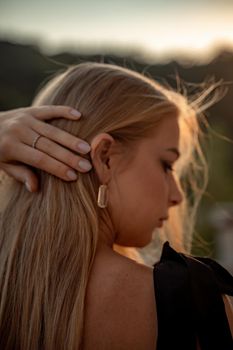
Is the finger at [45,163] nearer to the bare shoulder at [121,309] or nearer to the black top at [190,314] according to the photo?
the bare shoulder at [121,309]

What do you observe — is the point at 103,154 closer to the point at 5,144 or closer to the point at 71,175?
the point at 71,175

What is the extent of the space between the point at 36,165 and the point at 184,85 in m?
0.94

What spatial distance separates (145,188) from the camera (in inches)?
67.8

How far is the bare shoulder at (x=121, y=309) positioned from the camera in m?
1.38

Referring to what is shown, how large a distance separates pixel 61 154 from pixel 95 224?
0.21 meters

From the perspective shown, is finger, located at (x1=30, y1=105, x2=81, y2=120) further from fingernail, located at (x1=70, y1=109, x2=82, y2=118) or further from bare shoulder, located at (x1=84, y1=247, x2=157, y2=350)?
bare shoulder, located at (x1=84, y1=247, x2=157, y2=350)

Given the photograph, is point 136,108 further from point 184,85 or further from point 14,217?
point 184,85

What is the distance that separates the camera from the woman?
1.39 metres

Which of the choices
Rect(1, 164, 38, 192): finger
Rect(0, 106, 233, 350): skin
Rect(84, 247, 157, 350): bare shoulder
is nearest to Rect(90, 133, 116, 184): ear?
Rect(0, 106, 233, 350): skin

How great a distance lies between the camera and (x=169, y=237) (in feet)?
7.97

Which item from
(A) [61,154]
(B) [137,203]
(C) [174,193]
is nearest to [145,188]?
(B) [137,203]

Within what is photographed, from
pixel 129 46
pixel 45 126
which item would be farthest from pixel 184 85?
pixel 129 46

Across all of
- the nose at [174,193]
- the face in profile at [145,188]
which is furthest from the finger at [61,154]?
the nose at [174,193]

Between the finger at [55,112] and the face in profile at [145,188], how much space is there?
0.18 meters
